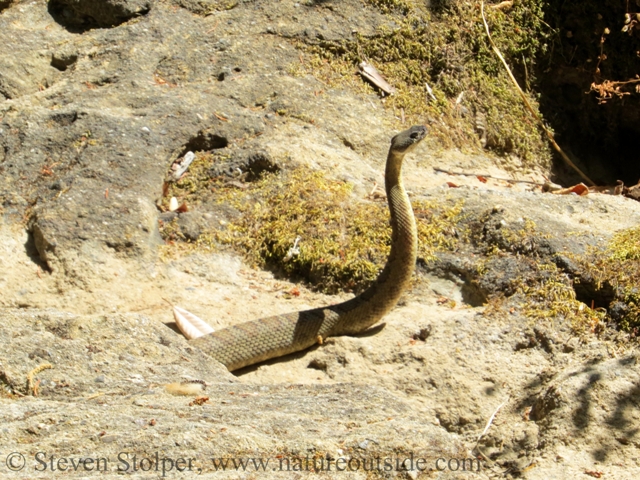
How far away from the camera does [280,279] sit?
19.1ft

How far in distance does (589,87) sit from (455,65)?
1515 mm

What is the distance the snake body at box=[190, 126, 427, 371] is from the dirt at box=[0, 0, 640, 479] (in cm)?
11

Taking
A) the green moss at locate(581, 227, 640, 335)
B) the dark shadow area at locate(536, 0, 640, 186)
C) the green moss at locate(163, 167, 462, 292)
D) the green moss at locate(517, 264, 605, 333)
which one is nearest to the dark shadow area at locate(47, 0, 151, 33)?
the green moss at locate(163, 167, 462, 292)

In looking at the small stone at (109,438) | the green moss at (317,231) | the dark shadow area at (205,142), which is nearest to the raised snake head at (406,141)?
the green moss at (317,231)

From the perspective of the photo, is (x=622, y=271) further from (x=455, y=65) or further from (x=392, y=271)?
(x=455, y=65)

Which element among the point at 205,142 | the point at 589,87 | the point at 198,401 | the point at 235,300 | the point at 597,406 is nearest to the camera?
the point at 198,401

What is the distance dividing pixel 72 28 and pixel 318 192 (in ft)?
11.6

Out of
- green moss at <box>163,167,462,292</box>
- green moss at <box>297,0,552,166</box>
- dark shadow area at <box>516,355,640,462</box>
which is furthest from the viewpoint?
green moss at <box>297,0,552,166</box>

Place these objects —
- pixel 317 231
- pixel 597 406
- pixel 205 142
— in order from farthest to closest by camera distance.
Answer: pixel 205 142 < pixel 317 231 < pixel 597 406

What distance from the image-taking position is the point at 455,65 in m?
7.84

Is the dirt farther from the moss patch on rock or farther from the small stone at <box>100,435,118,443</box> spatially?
the moss patch on rock

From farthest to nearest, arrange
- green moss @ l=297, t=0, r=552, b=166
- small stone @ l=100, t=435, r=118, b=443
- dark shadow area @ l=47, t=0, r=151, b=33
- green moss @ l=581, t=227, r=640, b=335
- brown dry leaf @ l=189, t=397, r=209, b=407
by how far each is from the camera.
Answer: dark shadow area @ l=47, t=0, r=151, b=33 < green moss @ l=297, t=0, r=552, b=166 < green moss @ l=581, t=227, r=640, b=335 < brown dry leaf @ l=189, t=397, r=209, b=407 < small stone @ l=100, t=435, r=118, b=443

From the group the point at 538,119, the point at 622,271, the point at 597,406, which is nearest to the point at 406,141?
the point at 622,271

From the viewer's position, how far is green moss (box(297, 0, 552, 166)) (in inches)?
295
